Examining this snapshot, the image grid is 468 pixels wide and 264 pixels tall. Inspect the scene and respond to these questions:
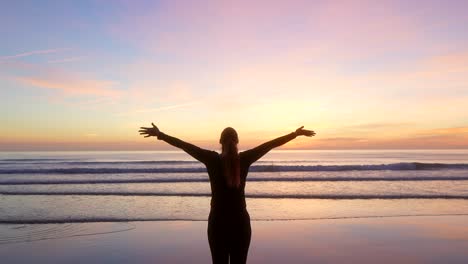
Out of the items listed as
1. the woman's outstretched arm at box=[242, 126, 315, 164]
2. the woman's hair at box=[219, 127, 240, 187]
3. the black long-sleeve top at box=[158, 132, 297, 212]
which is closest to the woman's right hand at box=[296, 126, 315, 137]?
the woman's outstretched arm at box=[242, 126, 315, 164]

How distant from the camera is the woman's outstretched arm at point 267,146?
129 inches

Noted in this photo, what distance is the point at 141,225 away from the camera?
30.3 feet

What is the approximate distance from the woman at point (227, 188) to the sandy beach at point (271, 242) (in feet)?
10.6

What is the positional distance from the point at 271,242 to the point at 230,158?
479 centimetres

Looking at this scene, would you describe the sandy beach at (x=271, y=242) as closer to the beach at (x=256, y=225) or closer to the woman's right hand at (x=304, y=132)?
the beach at (x=256, y=225)

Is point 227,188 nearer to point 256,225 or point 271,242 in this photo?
point 271,242

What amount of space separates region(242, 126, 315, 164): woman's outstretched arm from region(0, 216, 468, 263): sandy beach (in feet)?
11.5

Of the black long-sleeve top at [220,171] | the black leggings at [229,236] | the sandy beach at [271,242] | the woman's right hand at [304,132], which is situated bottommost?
the sandy beach at [271,242]

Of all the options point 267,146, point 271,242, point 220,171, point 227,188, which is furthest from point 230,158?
point 271,242

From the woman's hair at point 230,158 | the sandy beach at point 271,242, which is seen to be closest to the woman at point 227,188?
the woman's hair at point 230,158

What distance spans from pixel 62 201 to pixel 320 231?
8757 millimetres

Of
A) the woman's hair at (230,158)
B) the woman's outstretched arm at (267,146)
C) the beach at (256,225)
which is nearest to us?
the woman's hair at (230,158)

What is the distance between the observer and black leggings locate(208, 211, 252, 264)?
129 inches

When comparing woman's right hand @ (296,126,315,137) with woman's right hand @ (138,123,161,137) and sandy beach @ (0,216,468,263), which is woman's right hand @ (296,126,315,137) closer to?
woman's right hand @ (138,123,161,137)
